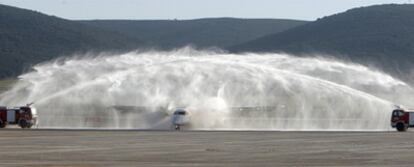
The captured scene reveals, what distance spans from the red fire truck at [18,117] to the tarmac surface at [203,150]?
1941 centimetres

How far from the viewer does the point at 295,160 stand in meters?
51.3

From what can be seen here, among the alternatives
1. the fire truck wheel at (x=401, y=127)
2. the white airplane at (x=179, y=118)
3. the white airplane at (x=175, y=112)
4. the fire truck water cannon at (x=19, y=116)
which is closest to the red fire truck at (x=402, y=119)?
the fire truck wheel at (x=401, y=127)

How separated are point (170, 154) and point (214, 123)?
45075 millimetres

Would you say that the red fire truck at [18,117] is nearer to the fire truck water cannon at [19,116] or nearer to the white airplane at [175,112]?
the fire truck water cannon at [19,116]

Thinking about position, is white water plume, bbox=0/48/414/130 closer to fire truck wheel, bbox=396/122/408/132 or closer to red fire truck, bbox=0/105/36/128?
red fire truck, bbox=0/105/36/128

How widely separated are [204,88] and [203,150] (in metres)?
44.5

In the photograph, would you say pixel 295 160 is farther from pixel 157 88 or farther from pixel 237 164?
pixel 157 88

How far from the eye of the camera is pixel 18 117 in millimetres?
98375

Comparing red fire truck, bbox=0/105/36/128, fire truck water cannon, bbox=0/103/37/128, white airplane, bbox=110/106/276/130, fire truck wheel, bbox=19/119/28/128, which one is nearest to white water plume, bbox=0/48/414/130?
white airplane, bbox=110/106/276/130

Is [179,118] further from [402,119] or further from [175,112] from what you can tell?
[402,119]

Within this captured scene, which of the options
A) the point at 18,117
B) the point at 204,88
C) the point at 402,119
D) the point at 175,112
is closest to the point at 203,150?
the point at 175,112

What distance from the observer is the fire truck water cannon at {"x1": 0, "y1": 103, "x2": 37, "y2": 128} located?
97688 mm

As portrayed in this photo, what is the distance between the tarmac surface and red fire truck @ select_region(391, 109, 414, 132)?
15889 mm

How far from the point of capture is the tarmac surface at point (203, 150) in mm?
50312
